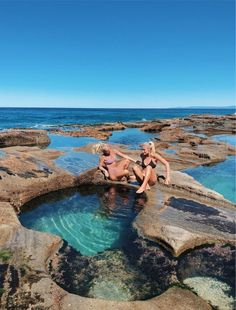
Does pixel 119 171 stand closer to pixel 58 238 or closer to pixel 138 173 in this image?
pixel 138 173

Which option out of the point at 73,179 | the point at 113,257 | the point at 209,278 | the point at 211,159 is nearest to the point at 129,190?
the point at 73,179

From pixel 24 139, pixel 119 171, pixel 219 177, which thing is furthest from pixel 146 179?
pixel 24 139

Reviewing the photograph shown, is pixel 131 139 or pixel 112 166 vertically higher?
pixel 112 166

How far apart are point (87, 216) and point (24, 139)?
22.7 m

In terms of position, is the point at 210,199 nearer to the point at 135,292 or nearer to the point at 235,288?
the point at 235,288

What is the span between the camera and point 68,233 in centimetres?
945

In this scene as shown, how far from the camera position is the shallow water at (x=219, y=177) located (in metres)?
16.1

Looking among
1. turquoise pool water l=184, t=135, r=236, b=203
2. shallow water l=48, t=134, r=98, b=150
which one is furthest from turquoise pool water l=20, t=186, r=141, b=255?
shallow water l=48, t=134, r=98, b=150

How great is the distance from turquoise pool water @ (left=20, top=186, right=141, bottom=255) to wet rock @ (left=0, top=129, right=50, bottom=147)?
19.5 metres

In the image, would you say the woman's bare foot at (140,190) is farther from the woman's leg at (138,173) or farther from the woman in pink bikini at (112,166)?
the woman in pink bikini at (112,166)

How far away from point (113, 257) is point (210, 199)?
5.14 metres

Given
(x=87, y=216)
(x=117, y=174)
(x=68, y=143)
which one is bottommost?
(x=87, y=216)

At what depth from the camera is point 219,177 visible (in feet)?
60.6

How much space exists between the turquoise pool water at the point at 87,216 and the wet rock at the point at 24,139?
19532 mm
